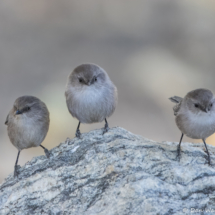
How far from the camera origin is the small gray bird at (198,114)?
7.46 feet

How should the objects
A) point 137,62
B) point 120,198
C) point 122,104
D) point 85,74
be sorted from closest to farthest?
point 120,198, point 85,74, point 122,104, point 137,62

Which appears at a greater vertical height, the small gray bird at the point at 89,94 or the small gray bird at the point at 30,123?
the small gray bird at the point at 89,94

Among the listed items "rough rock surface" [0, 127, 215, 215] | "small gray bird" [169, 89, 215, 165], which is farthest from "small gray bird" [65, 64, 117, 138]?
"small gray bird" [169, 89, 215, 165]

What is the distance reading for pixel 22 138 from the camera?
2.67 metres

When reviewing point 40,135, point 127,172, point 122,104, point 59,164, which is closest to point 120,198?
point 127,172

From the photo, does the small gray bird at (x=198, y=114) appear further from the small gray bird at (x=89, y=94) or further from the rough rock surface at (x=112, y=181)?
the small gray bird at (x=89, y=94)

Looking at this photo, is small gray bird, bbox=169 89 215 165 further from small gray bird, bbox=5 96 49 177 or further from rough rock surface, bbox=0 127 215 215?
small gray bird, bbox=5 96 49 177

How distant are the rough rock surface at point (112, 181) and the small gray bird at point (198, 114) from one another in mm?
215

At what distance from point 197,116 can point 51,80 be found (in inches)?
146

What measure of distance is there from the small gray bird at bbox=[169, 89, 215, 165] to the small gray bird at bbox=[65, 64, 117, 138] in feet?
2.24

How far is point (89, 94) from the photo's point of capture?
264 centimetres

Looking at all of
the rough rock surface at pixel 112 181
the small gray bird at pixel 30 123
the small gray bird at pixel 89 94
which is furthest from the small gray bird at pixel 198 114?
the small gray bird at pixel 30 123

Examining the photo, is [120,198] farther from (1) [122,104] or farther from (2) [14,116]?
(1) [122,104]

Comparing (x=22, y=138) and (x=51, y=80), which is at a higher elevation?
(x=51, y=80)
